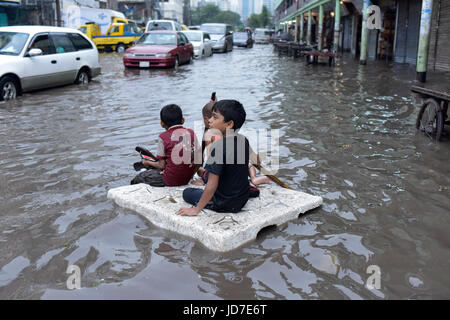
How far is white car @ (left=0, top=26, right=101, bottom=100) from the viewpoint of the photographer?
1055 centimetres

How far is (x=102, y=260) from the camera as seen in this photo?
3500 mm

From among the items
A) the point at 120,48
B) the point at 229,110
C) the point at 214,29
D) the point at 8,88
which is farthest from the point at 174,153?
the point at 214,29

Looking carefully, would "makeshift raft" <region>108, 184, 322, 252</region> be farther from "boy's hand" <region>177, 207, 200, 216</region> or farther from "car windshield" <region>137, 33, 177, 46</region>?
"car windshield" <region>137, 33, 177, 46</region>

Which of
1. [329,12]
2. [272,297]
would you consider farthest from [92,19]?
[272,297]

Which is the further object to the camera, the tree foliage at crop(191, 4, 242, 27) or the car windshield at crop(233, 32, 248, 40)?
the tree foliage at crop(191, 4, 242, 27)

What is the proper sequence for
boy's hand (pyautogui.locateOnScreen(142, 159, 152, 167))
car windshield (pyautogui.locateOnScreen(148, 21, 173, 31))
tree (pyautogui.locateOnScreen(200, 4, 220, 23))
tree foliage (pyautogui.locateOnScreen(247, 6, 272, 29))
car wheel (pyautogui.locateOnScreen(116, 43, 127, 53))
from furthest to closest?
tree (pyautogui.locateOnScreen(200, 4, 220, 23))
tree foliage (pyautogui.locateOnScreen(247, 6, 272, 29))
car wheel (pyautogui.locateOnScreen(116, 43, 127, 53))
car windshield (pyautogui.locateOnScreen(148, 21, 173, 31))
boy's hand (pyautogui.locateOnScreen(142, 159, 152, 167))

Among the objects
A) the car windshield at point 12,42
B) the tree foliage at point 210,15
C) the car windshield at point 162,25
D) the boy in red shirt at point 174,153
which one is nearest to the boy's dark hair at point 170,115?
the boy in red shirt at point 174,153

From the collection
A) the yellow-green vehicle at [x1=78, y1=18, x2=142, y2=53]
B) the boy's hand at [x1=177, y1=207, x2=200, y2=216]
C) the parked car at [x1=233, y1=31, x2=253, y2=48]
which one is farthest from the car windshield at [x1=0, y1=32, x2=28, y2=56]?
the parked car at [x1=233, y1=31, x2=253, y2=48]

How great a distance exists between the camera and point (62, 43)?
1233cm

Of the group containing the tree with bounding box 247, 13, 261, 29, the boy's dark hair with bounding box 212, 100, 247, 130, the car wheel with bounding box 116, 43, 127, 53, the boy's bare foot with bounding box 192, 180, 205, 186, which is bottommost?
the boy's bare foot with bounding box 192, 180, 205, 186

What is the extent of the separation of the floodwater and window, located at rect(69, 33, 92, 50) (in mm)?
4070

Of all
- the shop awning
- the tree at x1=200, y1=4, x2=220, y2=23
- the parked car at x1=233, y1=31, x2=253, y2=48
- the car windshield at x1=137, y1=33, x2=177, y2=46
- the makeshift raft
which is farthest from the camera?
the tree at x1=200, y1=4, x2=220, y2=23

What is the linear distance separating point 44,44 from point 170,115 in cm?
839

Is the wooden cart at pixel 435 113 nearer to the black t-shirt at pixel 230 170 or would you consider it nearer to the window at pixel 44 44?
the black t-shirt at pixel 230 170
